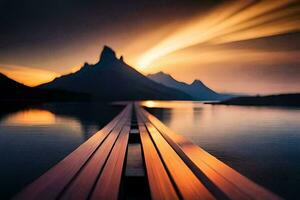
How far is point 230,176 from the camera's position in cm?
452

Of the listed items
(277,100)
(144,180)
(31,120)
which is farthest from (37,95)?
(144,180)

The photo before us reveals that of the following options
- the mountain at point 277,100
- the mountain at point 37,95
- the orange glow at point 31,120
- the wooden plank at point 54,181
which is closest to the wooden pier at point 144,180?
the wooden plank at point 54,181

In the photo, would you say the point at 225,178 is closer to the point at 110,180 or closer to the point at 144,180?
the point at 144,180

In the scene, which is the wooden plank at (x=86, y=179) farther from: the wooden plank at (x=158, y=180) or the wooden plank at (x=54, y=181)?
the wooden plank at (x=158, y=180)

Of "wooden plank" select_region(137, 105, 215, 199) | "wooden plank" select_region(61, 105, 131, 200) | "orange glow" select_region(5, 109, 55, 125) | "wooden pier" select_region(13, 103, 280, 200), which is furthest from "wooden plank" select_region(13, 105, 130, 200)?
"orange glow" select_region(5, 109, 55, 125)

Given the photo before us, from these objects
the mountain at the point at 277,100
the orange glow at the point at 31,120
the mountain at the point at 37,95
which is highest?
the mountain at the point at 37,95

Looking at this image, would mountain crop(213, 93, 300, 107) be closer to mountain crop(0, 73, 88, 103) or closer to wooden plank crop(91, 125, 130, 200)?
wooden plank crop(91, 125, 130, 200)

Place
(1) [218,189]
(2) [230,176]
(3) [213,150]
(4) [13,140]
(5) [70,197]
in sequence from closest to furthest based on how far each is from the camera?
(5) [70,197] < (1) [218,189] < (2) [230,176] < (3) [213,150] < (4) [13,140]

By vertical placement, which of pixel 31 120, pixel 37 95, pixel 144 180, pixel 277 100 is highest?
pixel 37 95

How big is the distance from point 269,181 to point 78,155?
404cm

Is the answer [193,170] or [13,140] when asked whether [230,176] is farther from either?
[13,140]

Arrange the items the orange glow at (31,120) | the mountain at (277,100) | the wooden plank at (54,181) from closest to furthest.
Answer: the wooden plank at (54,181) → the orange glow at (31,120) → the mountain at (277,100)

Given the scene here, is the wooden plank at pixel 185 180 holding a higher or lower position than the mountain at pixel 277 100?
lower

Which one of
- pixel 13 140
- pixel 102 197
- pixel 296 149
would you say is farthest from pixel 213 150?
pixel 13 140
